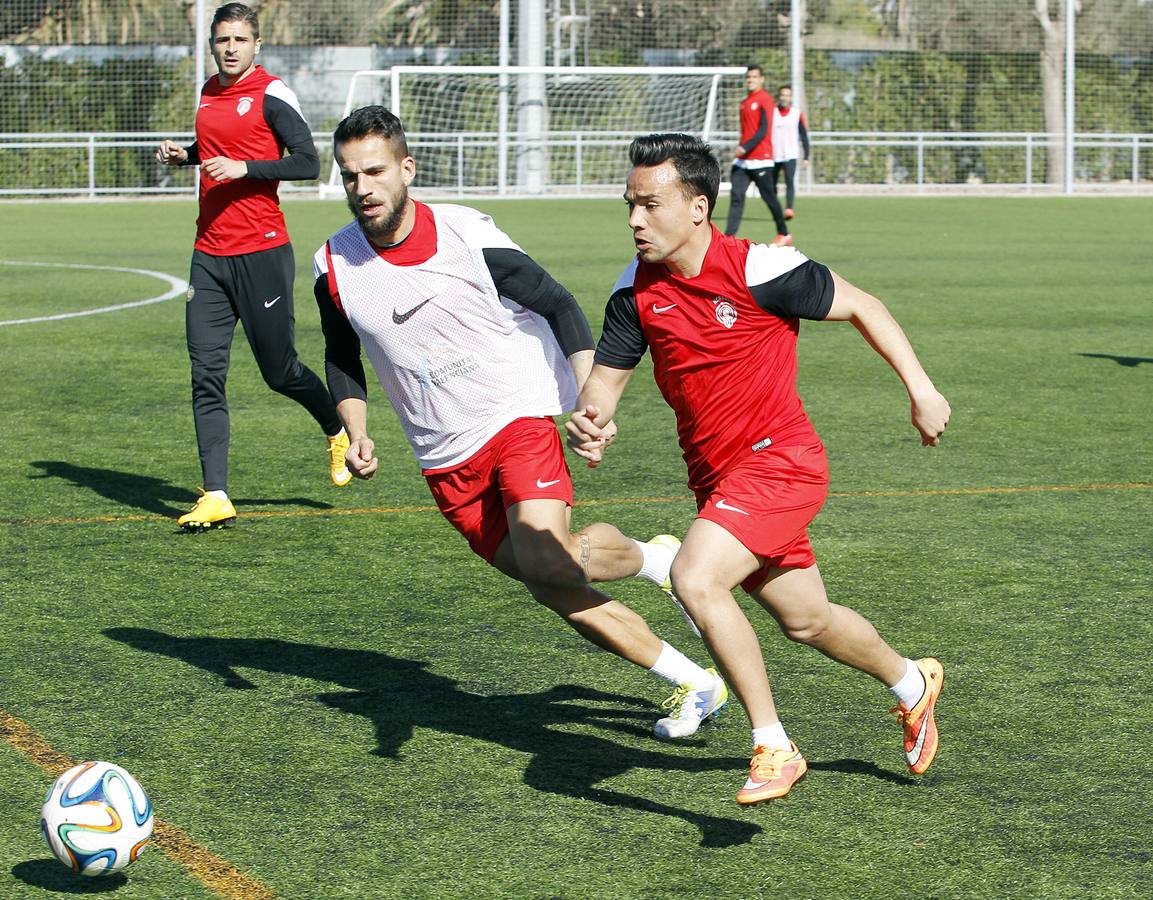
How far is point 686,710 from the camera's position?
522cm

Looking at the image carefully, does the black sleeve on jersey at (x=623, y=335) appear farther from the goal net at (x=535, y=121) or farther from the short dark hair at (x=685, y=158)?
the goal net at (x=535, y=121)

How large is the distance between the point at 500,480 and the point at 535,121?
1200 inches

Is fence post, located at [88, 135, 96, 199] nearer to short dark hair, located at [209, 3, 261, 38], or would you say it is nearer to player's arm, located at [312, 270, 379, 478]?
short dark hair, located at [209, 3, 261, 38]

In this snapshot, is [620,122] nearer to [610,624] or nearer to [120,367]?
[120,367]

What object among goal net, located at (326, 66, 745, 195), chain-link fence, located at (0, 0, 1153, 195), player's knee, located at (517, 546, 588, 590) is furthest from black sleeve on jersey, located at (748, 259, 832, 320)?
chain-link fence, located at (0, 0, 1153, 195)

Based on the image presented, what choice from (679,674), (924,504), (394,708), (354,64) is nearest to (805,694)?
(679,674)

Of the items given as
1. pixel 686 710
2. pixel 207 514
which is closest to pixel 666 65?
pixel 207 514

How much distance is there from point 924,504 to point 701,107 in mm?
29283

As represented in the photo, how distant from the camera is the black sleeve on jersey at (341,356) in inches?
214

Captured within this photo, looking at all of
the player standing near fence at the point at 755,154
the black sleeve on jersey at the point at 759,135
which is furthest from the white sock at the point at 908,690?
the black sleeve on jersey at the point at 759,135

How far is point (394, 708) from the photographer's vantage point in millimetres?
5531

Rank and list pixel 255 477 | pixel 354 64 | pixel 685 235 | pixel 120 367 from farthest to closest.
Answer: pixel 354 64 → pixel 120 367 → pixel 255 477 → pixel 685 235

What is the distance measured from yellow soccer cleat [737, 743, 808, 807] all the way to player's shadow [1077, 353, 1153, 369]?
30.6 feet

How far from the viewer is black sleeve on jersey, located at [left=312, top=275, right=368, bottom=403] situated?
5426 mm
